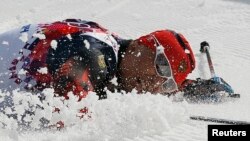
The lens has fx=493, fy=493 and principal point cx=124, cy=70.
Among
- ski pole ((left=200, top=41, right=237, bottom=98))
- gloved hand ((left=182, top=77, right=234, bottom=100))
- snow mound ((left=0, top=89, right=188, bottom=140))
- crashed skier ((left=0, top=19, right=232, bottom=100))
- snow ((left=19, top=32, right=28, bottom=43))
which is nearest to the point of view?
snow mound ((left=0, top=89, right=188, bottom=140))

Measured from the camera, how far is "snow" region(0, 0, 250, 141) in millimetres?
3891

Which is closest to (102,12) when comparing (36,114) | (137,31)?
(137,31)

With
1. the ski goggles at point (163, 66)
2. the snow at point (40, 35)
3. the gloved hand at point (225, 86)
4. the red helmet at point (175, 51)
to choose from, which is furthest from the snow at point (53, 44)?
the gloved hand at point (225, 86)

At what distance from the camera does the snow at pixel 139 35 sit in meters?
3.89

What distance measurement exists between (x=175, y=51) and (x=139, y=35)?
3303 millimetres

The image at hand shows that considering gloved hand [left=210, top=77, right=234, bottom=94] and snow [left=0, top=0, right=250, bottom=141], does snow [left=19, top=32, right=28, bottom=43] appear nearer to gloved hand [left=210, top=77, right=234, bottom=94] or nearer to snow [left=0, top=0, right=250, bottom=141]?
snow [left=0, top=0, right=250, bottom=141]

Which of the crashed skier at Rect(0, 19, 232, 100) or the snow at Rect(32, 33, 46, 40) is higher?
the snow at Rect(32, 33, 46, 40)

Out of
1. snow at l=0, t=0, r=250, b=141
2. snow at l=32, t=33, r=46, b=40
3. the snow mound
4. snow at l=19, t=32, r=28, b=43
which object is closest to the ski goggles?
snow at l=0, t=0, r=250, b=141

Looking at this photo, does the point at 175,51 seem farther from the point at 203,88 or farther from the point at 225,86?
the point at 225,86

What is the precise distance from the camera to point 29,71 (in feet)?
13.0

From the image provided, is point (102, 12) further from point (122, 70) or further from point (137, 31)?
point (122, 70)

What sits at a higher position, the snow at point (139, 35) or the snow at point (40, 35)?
the snow at point (40, 35)

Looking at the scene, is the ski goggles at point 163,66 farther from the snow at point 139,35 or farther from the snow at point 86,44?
the snow at point 86,44

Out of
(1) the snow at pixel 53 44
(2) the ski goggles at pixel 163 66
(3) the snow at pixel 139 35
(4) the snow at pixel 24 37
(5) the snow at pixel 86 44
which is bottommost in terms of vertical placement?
(3) the snow at pixel 139 35
